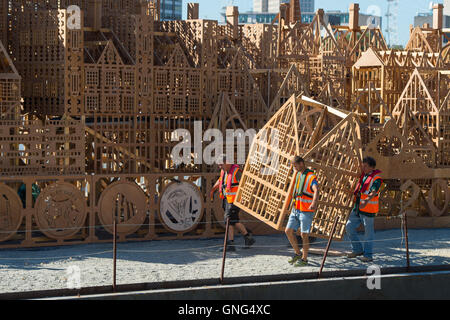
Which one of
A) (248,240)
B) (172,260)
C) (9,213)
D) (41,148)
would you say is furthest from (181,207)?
(9,213)

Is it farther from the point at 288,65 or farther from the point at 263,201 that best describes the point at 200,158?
the point at 288,65

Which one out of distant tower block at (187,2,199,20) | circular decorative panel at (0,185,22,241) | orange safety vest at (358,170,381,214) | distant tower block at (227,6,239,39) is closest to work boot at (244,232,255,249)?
orange safety vest at (358,170,381,214)

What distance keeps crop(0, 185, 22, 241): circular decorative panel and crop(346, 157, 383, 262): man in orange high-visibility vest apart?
6.10 m

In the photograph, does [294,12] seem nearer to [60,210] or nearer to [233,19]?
[233,19]

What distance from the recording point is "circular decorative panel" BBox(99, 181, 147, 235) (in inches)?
607

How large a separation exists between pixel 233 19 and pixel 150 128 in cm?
456

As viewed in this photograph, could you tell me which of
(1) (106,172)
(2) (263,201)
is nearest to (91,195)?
(1) (106,172)

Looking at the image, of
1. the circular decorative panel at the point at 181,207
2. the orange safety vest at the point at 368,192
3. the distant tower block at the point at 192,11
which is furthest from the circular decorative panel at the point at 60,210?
the distant tower block at the point at 192,11

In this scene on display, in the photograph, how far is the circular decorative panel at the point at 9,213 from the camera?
1467 centimetres

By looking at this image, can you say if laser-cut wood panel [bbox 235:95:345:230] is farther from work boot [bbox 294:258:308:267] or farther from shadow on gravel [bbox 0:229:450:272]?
shadow on gravel [bbox 0:229:450:272]

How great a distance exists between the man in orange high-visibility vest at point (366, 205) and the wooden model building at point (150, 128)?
0.25m
